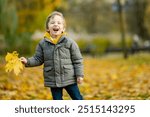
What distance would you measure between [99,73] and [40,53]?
9.62ft

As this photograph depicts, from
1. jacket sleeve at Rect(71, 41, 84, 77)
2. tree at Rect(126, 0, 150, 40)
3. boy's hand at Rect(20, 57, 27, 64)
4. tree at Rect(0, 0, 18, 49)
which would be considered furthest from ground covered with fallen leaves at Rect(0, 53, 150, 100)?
tree at Rect(126, 0, 150, 40)

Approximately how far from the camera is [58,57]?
10.3 feet

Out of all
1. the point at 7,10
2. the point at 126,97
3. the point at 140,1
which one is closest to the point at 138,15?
the point at 140,1

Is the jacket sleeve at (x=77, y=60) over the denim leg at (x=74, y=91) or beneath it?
over

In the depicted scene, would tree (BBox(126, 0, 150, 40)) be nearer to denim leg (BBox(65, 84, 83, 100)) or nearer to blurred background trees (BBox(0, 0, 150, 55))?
blurred background trees (BBox(0, 0, 150, 55))

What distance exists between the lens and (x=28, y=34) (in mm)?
8156

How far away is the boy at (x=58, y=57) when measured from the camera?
312 cm

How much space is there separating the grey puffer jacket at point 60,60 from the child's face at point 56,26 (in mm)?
51

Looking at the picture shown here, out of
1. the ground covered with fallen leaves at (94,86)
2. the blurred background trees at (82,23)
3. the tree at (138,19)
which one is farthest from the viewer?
the tree at (138,19)

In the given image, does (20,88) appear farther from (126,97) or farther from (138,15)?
(138,15)

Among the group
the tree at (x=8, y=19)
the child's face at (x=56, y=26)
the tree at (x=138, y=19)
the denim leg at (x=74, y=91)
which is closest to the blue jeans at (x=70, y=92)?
the denim leg at (x=74, y=91)

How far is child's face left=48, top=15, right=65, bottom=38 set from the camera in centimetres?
312

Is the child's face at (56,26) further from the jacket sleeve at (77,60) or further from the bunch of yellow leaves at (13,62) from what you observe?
the bunch of yellow leaves at (13,62)

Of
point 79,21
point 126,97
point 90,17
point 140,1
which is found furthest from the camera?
point 90,17
